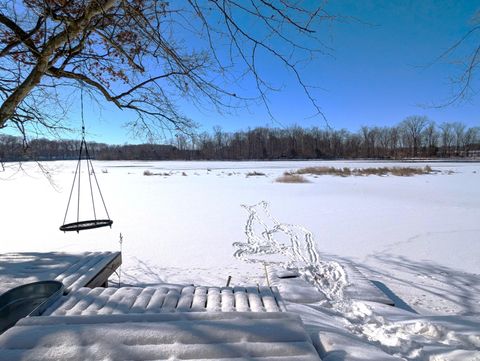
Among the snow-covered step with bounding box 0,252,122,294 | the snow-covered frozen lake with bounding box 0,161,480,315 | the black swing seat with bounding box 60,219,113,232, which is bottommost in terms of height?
the snow-covered frozen lake with bounding box 0,161,480,315

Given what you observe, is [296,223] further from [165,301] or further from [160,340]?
[160,340]

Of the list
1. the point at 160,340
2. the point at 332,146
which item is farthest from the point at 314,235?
the point at 332,146

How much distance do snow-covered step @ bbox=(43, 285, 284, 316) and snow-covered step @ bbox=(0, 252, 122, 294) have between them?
0.75 m

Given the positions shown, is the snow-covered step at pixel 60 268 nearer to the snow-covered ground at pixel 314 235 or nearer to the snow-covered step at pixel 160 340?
the snow-covered ground at pixel 314 235

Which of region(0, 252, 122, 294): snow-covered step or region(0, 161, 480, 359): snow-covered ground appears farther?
region(0, 161, 480, 359): snow-covered ground

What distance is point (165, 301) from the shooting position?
2.29 metres

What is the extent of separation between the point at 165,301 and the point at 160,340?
2.97ft

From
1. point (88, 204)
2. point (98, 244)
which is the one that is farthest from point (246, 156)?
point (98, 244)

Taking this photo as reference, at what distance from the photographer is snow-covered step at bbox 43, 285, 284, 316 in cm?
210

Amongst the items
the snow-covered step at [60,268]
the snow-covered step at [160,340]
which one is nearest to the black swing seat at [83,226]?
the snow-covered step at [60,268]

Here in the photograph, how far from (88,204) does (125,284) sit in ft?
27.8

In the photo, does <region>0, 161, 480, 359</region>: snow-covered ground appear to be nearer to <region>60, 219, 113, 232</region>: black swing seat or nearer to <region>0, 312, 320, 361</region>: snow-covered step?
<region>60, 219, 113, 232</region>: black swing seat

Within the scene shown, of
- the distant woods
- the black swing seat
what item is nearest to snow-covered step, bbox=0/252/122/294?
the black swing seat

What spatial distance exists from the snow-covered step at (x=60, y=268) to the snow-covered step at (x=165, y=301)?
750 millimetres
